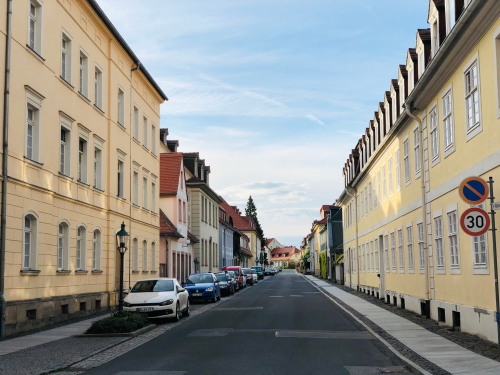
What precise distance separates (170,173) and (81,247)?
2007cm

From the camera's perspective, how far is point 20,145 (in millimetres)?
17422

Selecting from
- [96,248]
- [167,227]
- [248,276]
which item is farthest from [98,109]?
[248,276]

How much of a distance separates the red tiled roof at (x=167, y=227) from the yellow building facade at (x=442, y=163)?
1410cm

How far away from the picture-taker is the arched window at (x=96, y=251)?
24516mm

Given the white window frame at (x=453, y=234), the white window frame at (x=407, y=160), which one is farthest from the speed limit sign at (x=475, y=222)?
the white window frame at (x=407, y=160)

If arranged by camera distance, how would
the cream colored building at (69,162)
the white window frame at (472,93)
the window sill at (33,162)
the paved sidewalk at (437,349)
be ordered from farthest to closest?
the window sill at (33,162) → the cream colored building at (69,162) → the white window frame at (472,93) → the paved sidewalk at (437,349)

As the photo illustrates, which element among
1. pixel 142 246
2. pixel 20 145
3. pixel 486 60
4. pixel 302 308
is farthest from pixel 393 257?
pixel 20 145

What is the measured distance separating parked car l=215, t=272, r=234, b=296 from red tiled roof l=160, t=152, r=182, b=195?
22.1 ft

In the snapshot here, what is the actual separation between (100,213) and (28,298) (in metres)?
7.76

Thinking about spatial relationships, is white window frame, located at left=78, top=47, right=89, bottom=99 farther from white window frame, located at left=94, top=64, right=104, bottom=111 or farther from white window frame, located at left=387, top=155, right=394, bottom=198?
white window frame, located at left=387, top=155, right=394, bottom=198

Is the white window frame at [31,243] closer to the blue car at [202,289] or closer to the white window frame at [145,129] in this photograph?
the blue car at [202,289]

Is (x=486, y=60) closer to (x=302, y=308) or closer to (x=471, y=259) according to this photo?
(x=471, y=259)

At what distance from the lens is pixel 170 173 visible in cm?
4316

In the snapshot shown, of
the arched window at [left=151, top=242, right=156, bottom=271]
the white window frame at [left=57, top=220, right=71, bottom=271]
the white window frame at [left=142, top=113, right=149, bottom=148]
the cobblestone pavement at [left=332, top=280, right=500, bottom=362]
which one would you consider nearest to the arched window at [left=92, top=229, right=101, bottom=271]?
the white window frame at [left=57, top=220, right=71, bottom=271]
